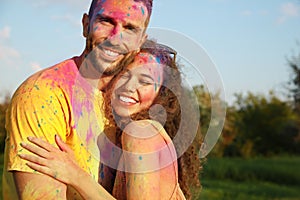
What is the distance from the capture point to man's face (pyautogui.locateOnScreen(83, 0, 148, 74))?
A: 5.62ft

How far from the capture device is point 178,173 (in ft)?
6.68

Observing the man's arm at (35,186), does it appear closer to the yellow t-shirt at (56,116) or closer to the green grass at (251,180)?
the yellow t-shirt at (56,116)

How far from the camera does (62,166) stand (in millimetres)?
1644

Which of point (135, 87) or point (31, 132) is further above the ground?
point (135, 87)

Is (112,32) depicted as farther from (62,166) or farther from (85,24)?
(62,166)

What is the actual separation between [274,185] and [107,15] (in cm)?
971

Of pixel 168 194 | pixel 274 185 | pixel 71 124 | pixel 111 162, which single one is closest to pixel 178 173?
pixel 168 194

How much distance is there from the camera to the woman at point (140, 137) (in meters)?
1.66

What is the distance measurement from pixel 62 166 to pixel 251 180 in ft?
34.0

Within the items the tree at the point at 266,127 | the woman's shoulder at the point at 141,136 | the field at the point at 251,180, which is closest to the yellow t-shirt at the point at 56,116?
the woman's shoulder at the point at 141,136

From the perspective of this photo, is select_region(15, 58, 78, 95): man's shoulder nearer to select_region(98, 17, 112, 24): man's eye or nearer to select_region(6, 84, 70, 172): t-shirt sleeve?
select_region(6, 84, 70, 172): t-shirt sleeve

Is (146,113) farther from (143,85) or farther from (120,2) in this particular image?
(120,2)

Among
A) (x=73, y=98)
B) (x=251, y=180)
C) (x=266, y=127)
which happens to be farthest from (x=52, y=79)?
(x=266, y=127)

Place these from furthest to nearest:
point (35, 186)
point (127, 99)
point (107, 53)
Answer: point (127, 99), point (107, 53), point (35, 186)
